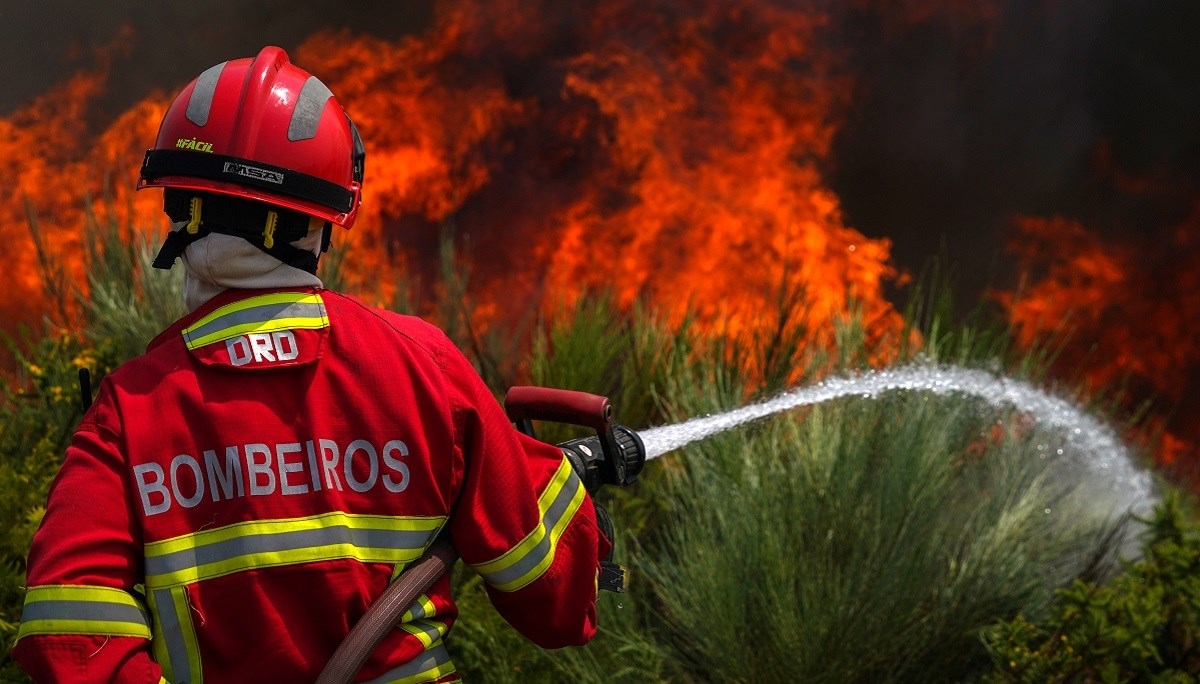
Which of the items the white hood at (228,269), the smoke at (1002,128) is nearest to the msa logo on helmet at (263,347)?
the white hood at (228,269)

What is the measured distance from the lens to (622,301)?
6062mm

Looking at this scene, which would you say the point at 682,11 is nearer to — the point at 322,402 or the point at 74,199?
the point at 74,199

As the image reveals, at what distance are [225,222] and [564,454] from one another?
0.63m

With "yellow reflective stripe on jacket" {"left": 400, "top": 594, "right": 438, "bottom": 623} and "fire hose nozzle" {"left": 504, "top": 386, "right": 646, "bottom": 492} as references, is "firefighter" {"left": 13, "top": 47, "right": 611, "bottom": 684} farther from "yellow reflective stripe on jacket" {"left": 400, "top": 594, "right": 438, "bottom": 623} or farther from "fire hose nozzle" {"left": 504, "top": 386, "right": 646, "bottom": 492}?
"fire hose nozzle" {"left": 504, "top": 386, "right": 646, "bottom": 492}

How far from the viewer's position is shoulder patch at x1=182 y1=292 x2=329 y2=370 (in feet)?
5.38

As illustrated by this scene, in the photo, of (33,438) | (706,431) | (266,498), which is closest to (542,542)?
(266,498)

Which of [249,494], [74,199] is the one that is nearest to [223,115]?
[249,494]

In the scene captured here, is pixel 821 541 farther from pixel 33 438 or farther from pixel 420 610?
pixel 33 438

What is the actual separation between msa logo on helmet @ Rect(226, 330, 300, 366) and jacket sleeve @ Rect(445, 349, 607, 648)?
0.77 feet

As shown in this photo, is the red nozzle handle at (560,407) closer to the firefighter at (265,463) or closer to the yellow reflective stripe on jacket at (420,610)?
the firefighter at (265,463)

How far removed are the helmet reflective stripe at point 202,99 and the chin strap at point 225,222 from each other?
11 cm

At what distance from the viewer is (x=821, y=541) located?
3.53m

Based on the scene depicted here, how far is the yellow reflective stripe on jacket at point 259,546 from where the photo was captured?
62.6 inches

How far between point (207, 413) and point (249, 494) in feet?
0.40
